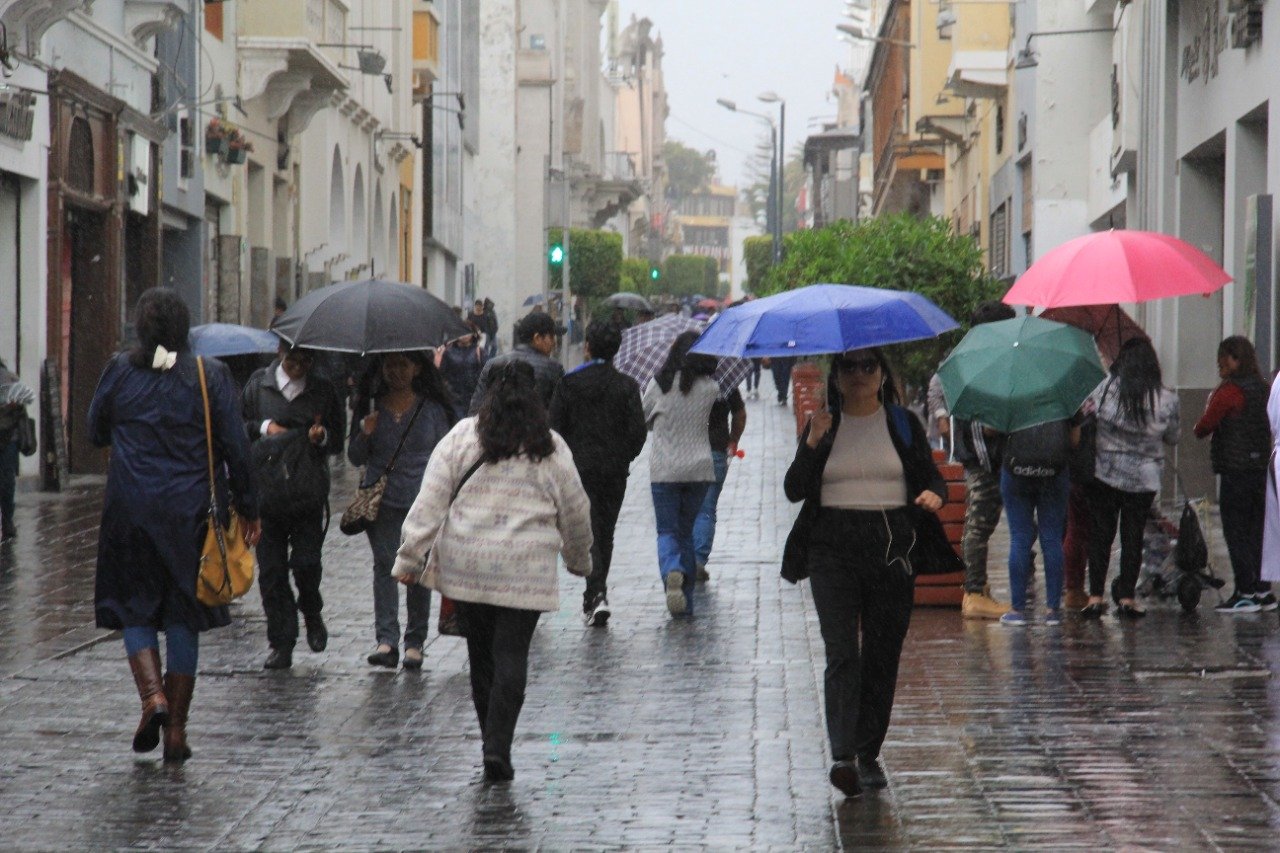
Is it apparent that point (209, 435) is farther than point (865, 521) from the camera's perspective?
Yes

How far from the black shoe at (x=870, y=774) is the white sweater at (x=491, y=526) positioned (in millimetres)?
1194

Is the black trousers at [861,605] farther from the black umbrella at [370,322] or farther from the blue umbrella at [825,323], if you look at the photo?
the black umbrella at [370,322]

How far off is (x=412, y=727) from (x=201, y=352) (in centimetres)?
366

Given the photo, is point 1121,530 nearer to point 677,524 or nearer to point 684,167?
point 677,524

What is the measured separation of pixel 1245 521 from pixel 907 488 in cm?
508

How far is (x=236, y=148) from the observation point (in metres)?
26.5

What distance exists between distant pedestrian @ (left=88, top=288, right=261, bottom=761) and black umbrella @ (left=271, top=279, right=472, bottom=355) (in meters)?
1.86

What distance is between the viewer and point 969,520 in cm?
1162

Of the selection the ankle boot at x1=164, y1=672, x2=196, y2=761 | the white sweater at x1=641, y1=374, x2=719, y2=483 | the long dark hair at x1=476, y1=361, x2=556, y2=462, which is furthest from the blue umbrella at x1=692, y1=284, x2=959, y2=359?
the white sweater at x1=641, y1=374, x2=719, y2=483

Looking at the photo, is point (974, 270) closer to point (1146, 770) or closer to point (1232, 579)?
point (1232, 579)

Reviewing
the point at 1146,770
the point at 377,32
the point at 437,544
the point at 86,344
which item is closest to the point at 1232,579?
the point at 1146,770

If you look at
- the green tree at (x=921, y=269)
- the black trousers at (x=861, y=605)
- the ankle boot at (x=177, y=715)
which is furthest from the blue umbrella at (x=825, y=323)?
the green tree at (x=921, y=269)

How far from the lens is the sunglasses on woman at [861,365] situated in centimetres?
711

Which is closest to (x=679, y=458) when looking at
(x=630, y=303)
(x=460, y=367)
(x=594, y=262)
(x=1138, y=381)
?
(x=1138, y=381)
